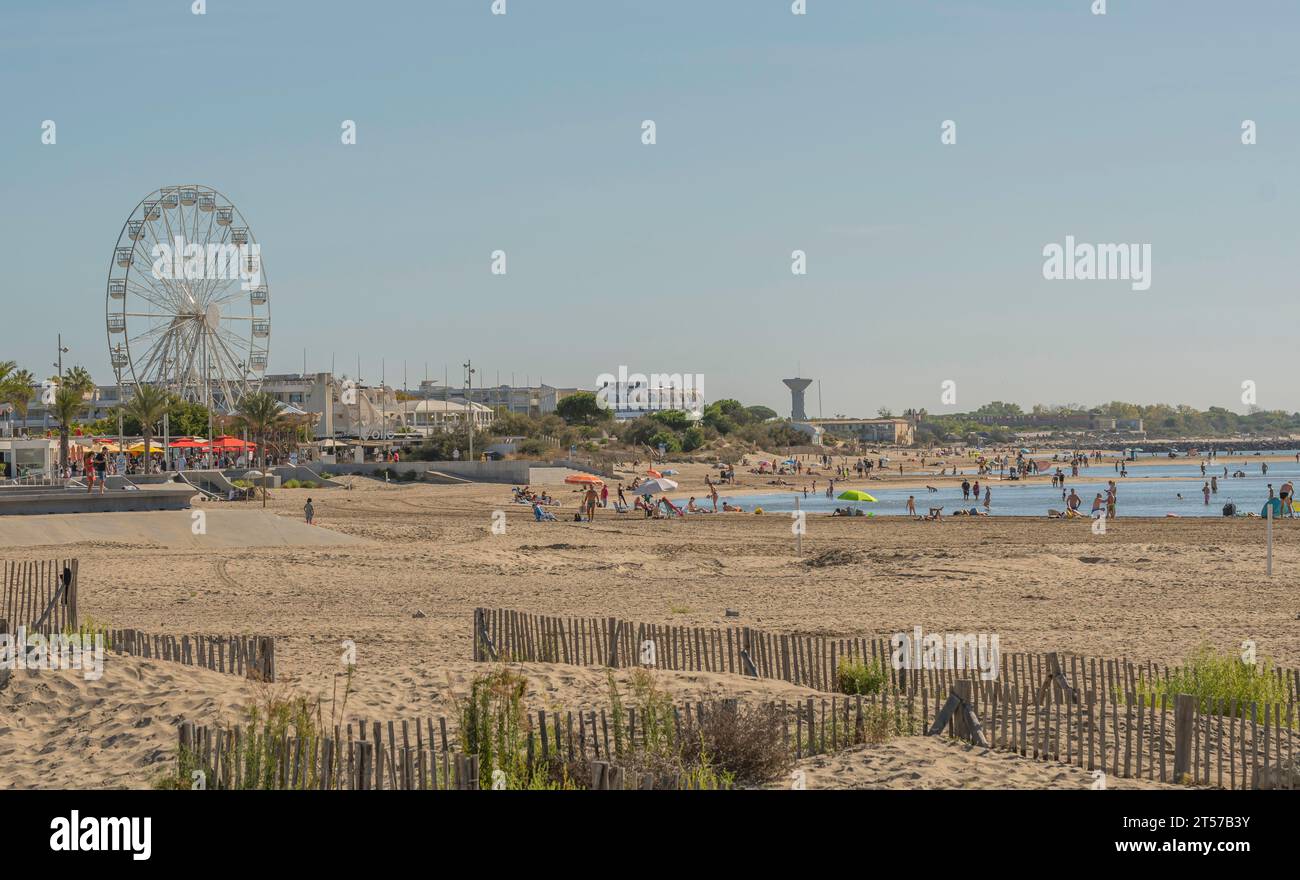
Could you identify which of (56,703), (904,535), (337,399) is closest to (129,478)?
(904,535)

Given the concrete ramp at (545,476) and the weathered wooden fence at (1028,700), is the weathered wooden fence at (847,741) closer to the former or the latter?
the weathered wooden fence at (1028,700)

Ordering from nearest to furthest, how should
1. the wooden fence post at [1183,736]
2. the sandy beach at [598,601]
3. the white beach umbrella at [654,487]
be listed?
the wooden fence post at [1183,736] < the sandy beach at [598,601] < the white beach umbrella at [654,487]

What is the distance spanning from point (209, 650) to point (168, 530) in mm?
19199

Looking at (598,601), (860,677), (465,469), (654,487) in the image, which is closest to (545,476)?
(465,469)

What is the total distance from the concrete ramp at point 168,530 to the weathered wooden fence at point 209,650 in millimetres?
16800

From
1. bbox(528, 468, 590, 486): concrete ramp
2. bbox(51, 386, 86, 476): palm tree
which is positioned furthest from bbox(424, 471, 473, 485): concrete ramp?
bbox(51, 386, 86, 476): palm tree

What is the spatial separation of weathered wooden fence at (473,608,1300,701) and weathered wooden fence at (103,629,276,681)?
250 centimetres

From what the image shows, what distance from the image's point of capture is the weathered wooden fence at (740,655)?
1094cm

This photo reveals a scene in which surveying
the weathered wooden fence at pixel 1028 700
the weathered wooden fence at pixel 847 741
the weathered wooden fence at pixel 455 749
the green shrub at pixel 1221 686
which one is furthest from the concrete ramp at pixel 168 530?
the green shrub at pixel 1221 686

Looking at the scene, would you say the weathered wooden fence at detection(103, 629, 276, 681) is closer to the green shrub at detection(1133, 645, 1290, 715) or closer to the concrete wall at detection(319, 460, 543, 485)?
the green shrub at detection(1133, 645, 1290, 715)

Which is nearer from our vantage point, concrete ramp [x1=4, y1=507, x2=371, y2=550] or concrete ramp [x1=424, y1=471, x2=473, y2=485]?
concrete ramp [x1=4, y1=507, x2=371, y2=550]

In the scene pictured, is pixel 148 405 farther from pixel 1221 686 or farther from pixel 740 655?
pixel 1221 686

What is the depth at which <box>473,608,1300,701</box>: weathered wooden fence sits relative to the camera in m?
10.9
